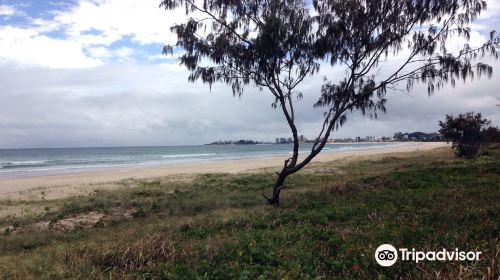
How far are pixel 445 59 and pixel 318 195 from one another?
6.13 m

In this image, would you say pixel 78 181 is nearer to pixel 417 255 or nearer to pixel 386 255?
pixel 386 255

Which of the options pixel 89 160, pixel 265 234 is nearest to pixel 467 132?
pixel 265 234

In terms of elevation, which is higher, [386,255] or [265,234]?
[386,255]

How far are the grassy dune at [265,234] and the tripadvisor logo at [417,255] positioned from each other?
0.11m

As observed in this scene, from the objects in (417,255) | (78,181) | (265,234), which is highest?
(417,255)

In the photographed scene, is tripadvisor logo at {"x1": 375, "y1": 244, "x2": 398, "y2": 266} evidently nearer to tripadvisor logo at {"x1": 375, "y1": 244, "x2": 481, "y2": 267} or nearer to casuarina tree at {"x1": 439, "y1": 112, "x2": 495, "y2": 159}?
tripadvisor logo at {"x1": 375, "y1": 244, "x2": 481, "y2": 267}

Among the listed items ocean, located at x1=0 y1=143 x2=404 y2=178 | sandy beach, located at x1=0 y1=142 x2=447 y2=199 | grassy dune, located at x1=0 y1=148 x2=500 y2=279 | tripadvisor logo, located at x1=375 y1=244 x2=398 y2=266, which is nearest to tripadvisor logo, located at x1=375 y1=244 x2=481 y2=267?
tripadvisor logo, located at x1=375 y1=244 x2=398 y2=266

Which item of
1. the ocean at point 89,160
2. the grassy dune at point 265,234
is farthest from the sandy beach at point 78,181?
the ocean at point 89,160

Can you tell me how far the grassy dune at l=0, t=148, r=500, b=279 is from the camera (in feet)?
19.5

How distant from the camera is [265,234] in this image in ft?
26.4

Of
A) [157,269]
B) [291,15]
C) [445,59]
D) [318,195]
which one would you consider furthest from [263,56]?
[157,269]

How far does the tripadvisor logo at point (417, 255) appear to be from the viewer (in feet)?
18.6

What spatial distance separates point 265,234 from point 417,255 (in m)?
3.05

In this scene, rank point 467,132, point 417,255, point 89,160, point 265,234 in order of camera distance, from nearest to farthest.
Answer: point 417,255 < point 265,234 < point 467,132 < point 89,160
